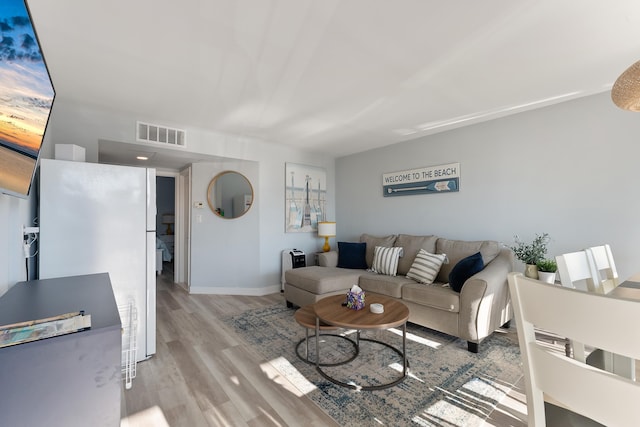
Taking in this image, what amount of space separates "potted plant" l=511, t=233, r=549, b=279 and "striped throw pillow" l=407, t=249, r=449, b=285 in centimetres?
74

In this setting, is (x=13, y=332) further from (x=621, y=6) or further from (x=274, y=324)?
(x=621, y=6)

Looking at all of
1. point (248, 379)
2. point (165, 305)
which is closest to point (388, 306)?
point (248, 379)

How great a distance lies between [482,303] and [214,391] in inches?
88.1

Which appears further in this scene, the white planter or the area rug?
the white planter

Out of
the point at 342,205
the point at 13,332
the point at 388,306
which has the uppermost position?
the point at 342,205

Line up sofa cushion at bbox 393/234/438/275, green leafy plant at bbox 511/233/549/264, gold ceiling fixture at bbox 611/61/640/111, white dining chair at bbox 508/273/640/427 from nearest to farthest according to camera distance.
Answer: white dining chair at bbox 508/273/640/427 < gold ceiling fixture at bbox 611/61/640/111 < green leafy plant at bbox 511/233/549/264 < sofa cushion at bbox 393/234/438/275

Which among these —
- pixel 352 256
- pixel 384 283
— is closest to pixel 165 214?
pixel 352 256

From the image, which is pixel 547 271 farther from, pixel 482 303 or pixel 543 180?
pixel 543 180

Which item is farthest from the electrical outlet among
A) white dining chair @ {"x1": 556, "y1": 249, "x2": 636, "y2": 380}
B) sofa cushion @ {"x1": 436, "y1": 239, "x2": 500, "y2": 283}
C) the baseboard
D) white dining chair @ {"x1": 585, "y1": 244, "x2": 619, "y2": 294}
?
sofa cushion @ {"x1": 436, "y1": 239, "x2": 500, "y2": 283}

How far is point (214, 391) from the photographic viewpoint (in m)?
1.91

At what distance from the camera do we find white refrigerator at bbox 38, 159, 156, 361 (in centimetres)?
198

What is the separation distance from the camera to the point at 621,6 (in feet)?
5.11

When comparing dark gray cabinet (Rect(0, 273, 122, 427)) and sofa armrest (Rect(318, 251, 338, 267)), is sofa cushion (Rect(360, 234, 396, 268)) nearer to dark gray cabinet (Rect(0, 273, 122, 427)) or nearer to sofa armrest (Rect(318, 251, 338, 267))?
sofa armrest (Rect(318, 251, 338, 267))

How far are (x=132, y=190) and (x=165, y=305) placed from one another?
2.15 m
